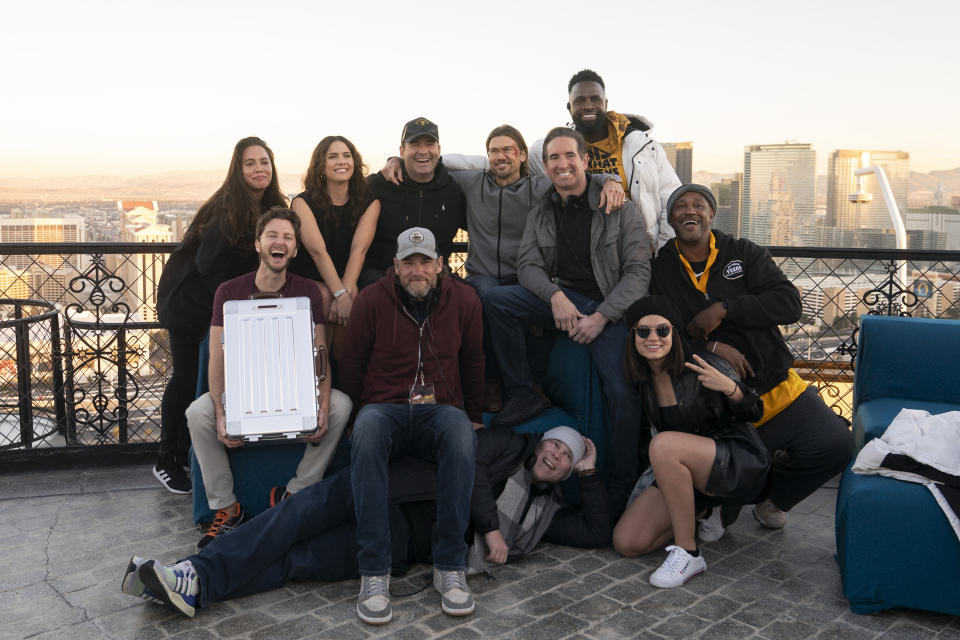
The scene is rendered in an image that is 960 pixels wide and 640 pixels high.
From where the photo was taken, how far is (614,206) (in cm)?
439

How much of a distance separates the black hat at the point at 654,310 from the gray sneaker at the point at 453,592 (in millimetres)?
1485

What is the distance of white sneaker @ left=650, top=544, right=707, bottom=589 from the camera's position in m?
3.50

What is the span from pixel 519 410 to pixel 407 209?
56.7 inches

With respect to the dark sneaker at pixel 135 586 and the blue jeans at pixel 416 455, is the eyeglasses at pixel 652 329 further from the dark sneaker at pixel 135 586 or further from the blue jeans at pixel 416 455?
the dark sneaker at pixel 135 586

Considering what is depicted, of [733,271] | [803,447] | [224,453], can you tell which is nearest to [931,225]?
[733,271]

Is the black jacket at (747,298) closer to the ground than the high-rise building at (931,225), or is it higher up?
closer to the ground

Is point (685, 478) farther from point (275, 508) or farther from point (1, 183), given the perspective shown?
point (1, 183)

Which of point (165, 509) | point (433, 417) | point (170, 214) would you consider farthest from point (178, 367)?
point (170, 214)

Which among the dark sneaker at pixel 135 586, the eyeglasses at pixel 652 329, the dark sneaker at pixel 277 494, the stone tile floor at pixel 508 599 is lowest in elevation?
the stone tile floor at pixel 508 599

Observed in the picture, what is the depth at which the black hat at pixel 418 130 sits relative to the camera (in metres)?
4.65

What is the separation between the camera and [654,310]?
3773 mm

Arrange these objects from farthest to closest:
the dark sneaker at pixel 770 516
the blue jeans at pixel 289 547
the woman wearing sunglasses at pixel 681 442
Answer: the dark sneaker at pixel 770 516
the woman wearing sunglasses at pixel 681 442
the blue jeans at pixel 289 547

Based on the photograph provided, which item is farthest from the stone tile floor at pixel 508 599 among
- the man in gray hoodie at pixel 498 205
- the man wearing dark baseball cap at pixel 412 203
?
the man wearing dark baseball cap at pixel 412 203

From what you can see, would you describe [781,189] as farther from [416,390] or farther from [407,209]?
[416,390]
